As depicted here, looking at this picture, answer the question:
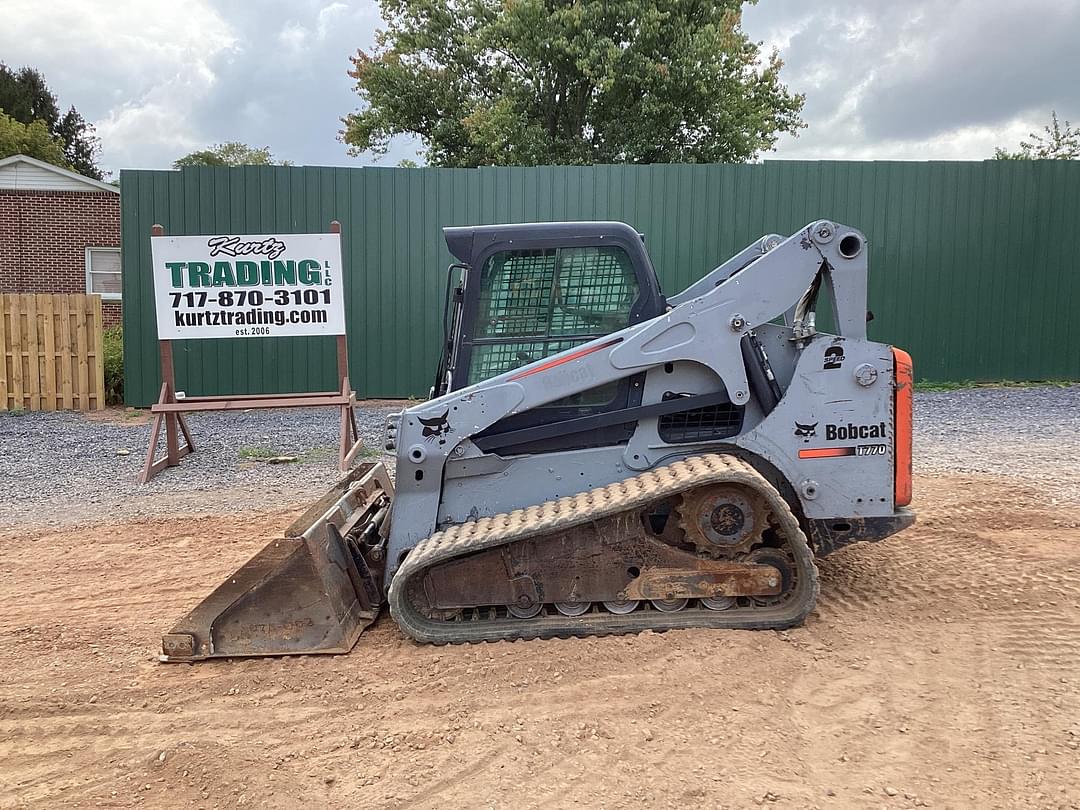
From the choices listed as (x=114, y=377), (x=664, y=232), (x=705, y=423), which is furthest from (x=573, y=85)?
(x=705, y=423)

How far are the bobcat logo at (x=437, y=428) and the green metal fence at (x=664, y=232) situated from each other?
8793mm

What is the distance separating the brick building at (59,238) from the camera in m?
20.3

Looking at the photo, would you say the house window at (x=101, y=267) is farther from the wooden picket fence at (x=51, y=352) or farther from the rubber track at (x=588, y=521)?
the rubber track at (x=588, y=521)

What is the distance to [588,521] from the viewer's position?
4133 mm

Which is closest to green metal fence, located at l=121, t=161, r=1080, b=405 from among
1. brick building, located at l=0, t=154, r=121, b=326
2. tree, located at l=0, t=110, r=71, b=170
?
brick building, located at l=0, t=154, r=121, b=326

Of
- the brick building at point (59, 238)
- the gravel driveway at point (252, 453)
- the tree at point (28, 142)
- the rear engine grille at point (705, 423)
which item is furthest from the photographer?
the tree at point (28, 142)

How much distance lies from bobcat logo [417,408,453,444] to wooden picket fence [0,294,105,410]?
1024cm

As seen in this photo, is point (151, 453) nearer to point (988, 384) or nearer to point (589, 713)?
point (589, 713)

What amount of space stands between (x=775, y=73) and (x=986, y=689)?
943 inches

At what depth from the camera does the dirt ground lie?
3035 millimetres

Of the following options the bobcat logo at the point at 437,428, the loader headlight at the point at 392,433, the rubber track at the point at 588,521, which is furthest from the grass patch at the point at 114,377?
the rubber track at the point at 588,521

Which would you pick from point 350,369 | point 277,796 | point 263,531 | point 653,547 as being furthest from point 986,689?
point 350,369

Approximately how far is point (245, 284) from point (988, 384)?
11119 millimetres

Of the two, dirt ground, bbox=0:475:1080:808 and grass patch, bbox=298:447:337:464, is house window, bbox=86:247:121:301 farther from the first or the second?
dirt ground, bbox=0:475:1080:808
